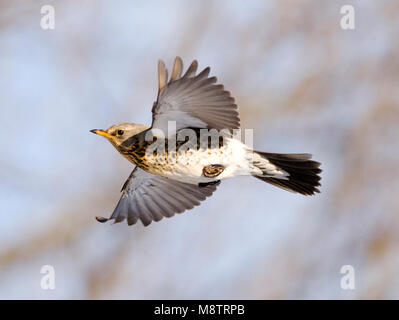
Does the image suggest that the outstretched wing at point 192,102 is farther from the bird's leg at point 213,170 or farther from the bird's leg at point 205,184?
the bird's leg at point 205,184

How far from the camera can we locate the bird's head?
553 centimetres

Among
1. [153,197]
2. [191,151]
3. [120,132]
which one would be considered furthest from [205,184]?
[120,132]

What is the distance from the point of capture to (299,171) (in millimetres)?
5746

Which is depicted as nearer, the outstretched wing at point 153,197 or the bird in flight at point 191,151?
the bird in flight at point 191,151

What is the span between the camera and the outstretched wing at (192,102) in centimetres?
488

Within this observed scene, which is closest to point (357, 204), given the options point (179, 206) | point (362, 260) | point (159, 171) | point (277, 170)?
point (362, 260)

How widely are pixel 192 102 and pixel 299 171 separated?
44.0 inches

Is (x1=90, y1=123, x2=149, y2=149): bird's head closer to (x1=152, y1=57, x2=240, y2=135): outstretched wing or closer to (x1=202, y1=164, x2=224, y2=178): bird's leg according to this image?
(x1=152, y1=57, x2=240, y2=135): outstretched wing

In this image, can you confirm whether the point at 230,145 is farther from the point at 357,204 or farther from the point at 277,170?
the point at 357,204

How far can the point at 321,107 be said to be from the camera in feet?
22.0

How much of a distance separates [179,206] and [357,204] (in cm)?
153

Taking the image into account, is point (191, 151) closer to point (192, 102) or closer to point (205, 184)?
point (192, 102)

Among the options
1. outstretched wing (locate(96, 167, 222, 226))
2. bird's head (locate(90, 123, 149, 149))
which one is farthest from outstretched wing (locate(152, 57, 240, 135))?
outstretched wing (locate(96, 167, 222, 226))

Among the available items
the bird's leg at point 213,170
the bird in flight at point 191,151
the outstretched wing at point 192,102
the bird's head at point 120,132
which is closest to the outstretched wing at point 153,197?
the bird in flight at point 191,151
